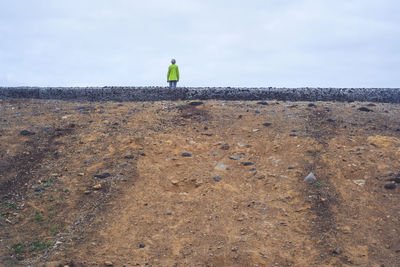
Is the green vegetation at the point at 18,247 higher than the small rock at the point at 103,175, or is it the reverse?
the small rock at the point at 103,175

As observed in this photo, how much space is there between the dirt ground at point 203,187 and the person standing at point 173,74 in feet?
9.32

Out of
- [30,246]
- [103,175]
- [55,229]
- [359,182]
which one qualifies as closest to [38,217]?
[55,229]

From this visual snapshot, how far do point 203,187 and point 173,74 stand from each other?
583 cm

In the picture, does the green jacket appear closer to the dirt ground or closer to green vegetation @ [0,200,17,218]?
the dirt ground

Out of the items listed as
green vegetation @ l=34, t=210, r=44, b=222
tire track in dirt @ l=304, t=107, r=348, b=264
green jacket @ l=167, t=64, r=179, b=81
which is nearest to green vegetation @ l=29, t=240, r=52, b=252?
green vegetation @ l=34, t=210, r=44, b=222

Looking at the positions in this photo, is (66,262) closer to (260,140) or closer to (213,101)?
(260,140)

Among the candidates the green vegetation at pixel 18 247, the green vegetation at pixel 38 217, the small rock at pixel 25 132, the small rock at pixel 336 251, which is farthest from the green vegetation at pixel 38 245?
the small rock at pixel 336 251

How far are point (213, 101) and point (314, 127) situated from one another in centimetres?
248

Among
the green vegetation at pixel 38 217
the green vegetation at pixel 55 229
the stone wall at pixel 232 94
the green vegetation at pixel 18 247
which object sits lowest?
the green vegetation at pixel 18 247

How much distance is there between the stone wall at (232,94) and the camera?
28.5ft

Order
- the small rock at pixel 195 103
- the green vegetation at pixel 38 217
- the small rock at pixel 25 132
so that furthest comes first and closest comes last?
the small rock at pixel 195 103
the small rock at pixel 25 132
the green vegetation at pixel 38 217

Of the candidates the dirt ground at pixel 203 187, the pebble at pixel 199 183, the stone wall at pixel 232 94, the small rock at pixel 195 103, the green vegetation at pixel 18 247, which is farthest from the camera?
the stone wall at pixel 232 94

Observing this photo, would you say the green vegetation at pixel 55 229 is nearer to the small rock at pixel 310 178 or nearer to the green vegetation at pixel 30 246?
the green vegetation at pixel 30 246

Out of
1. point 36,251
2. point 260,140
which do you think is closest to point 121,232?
point 36,251
